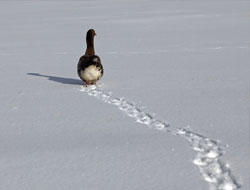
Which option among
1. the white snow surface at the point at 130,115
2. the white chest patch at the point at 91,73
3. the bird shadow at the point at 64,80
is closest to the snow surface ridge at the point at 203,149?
the white snow surface at the point at 130,115

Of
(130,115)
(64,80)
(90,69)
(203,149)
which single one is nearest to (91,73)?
(90,69)

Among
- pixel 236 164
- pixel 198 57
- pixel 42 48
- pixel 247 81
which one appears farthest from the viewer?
pixel 42 48

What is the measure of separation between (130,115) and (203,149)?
153cm

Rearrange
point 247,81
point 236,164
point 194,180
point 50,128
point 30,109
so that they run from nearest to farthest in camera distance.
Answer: point 194,180, point 236,164, point 50,128, point 30,109, point 247,81

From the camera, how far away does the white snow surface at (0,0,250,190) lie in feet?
12.5

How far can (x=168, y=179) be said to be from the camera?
12.0 feet

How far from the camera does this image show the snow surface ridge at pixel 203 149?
11.7 feet

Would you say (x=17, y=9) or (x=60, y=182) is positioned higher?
(x=60, y=182)

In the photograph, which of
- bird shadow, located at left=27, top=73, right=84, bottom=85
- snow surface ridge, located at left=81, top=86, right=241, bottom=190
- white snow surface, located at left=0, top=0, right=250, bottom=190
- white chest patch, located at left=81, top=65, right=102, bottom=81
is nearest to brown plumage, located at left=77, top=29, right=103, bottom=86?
white chest patch, located at left=81, top=65, right=102, bottom=81

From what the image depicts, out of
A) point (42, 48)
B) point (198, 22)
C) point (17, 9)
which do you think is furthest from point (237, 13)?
point (17, 9)

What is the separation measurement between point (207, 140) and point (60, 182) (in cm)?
153

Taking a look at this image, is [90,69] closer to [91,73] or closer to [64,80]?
[91,73]

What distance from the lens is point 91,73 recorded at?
7.25 meters

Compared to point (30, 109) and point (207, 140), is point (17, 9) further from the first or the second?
point (207, 140)
